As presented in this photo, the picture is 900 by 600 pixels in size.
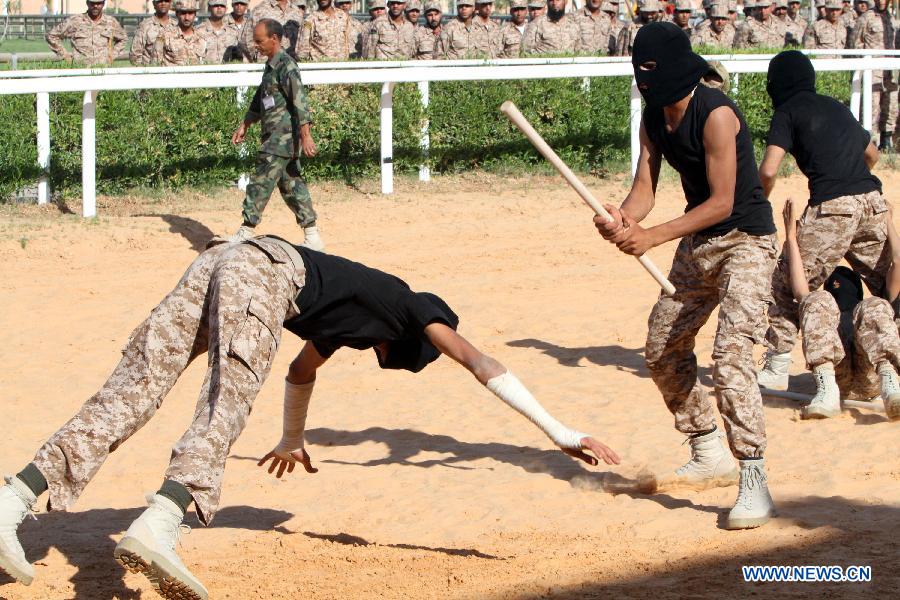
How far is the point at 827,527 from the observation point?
19.9ft

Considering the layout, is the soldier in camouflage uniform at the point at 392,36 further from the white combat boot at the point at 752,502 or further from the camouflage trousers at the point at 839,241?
the white combat boot at the point at 752,502

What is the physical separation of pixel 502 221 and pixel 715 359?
25.8 feet

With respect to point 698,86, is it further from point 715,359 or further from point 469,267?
point 469,267

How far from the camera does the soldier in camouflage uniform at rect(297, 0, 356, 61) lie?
61.4 feet

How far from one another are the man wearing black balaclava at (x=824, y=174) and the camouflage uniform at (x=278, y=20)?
1087cm

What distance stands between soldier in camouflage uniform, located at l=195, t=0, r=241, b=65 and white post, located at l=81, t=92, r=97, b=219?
5.23m

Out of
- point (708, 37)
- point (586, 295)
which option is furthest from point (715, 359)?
point (708, 37)

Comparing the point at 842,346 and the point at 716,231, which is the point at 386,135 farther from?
the point at 716,231

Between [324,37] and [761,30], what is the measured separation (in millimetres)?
7467

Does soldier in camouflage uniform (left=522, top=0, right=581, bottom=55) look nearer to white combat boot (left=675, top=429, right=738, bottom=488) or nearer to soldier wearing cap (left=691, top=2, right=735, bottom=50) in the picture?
soldier wearing cap (left=691, top=2, right=735, bottom=50)

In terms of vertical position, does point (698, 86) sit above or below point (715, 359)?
above

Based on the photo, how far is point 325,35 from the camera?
18.8 meters

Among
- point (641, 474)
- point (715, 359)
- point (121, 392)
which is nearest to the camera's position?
point (121, 392)

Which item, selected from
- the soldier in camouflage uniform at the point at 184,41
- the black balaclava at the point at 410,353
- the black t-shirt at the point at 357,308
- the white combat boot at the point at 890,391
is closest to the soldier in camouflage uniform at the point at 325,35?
the soldier in camouflage uniform at the point at 184,41
